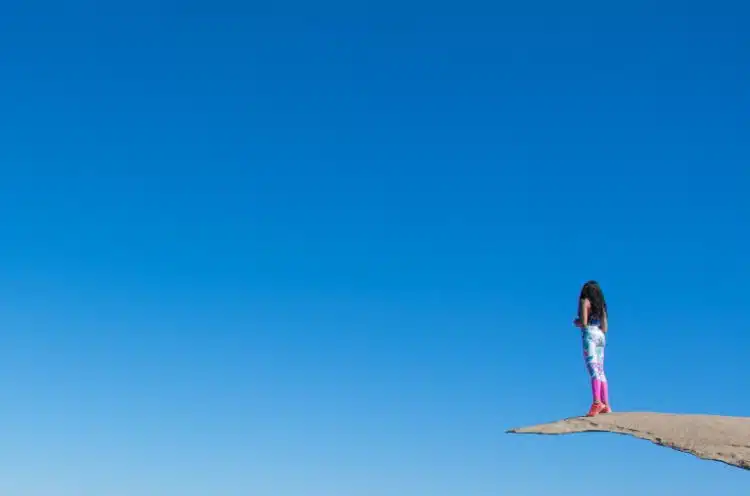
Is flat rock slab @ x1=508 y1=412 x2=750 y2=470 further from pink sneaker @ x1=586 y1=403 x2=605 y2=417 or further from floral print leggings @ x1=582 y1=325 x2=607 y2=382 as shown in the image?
floral print leggings @ x1=582 y1=325 x2=607 y2=382

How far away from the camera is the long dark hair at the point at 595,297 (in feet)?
48.9

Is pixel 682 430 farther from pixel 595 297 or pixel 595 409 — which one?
pixel 595 297

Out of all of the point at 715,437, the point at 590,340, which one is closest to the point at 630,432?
the point at 715,437

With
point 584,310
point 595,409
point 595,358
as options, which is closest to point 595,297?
point 584,310

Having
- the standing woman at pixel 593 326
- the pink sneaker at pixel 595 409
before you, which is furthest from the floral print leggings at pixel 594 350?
the pink sneaker at pixel 595 409

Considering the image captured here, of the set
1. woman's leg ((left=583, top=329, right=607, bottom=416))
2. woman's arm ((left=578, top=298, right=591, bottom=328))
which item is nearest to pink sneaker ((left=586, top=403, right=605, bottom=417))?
woman's leg ((left=583, top=329, right=607, bottom=416))

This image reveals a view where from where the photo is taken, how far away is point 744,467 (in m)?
10.5

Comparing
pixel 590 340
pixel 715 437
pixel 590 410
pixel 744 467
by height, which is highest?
pixel 590 340

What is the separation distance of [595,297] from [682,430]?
137 inches

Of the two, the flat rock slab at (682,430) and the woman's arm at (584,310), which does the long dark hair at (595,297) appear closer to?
the woman's arm at (584,310)

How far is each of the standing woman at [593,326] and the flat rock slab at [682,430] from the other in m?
1.42

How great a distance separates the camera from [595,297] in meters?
14.9

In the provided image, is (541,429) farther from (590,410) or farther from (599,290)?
(599,290)

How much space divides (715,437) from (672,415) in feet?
4.53
